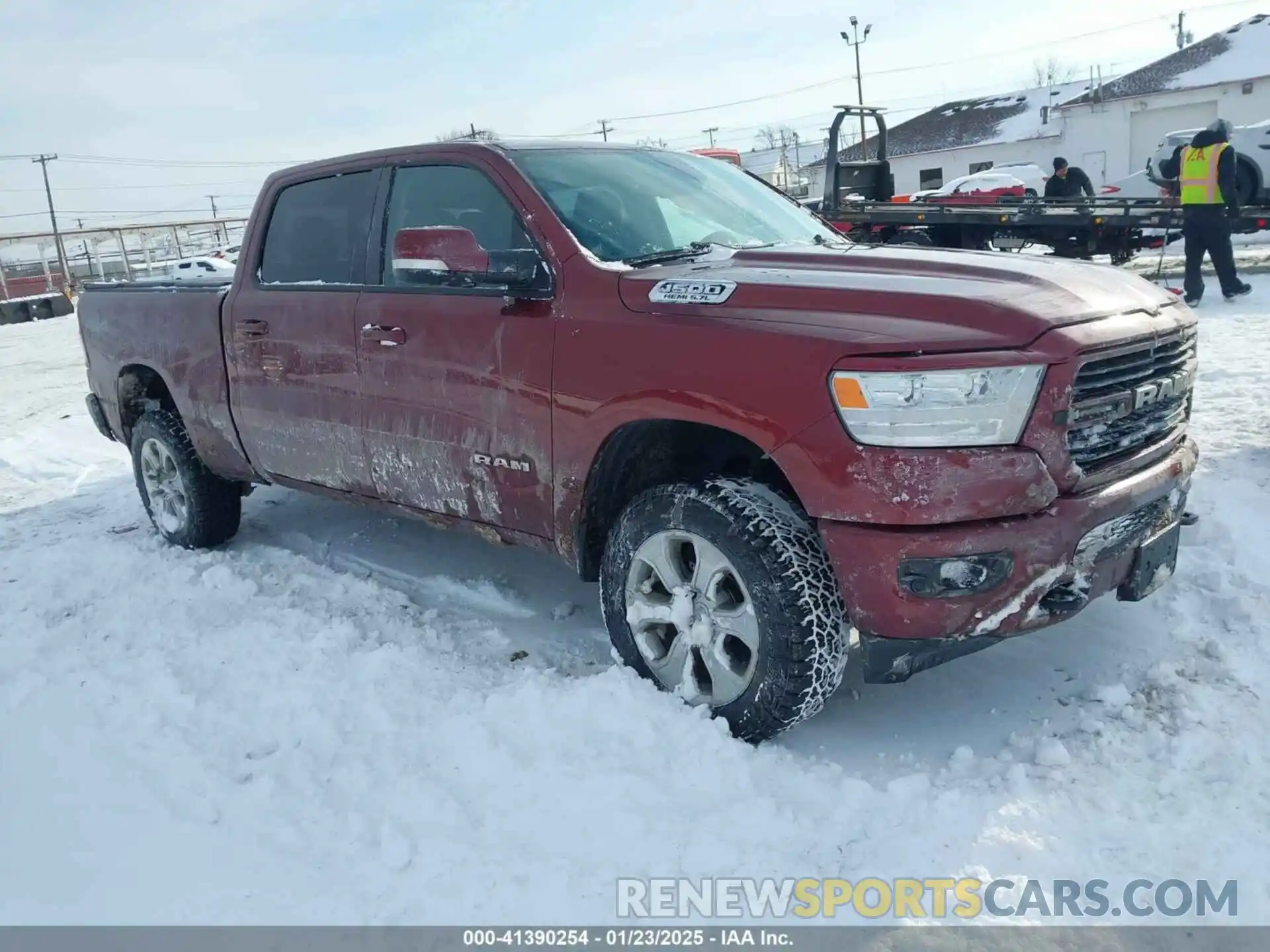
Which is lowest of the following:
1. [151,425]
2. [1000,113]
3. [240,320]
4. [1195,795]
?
[1195,795]

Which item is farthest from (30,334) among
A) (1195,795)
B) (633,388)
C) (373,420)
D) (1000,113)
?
(1000,113)

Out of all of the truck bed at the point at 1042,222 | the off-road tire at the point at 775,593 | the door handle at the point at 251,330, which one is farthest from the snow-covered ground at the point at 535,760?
the truck bed at the point at 1042,222

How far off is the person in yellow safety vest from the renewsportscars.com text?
8557mm

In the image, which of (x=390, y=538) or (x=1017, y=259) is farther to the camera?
(x=390, y=538)

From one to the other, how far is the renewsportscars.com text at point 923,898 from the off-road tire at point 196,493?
365 centimetres

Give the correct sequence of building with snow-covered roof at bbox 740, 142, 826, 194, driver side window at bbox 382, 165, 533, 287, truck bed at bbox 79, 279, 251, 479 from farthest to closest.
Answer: building with snow-covered roof at bbox 740, 142, 826, 194 < truck bed at bbox 79, 279, 251, 479 < driver side window at bbox 382, 165, 533, 287

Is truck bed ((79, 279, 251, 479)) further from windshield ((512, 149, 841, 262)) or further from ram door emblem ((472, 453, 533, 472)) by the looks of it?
windshield ((512, 149, 841, 262))

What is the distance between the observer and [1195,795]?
2.70 metres

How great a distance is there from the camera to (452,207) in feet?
12.7

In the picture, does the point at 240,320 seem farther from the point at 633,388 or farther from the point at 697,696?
the point at 697,696

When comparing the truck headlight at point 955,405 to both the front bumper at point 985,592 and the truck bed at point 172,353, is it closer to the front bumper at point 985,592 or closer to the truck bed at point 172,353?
the front bumper at point 985,592

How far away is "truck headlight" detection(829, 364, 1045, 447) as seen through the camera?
2.55 m

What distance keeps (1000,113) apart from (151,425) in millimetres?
49325

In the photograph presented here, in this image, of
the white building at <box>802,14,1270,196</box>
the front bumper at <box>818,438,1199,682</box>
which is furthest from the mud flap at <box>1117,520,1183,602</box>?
the white building at <box>802,14,1270,196</box>
